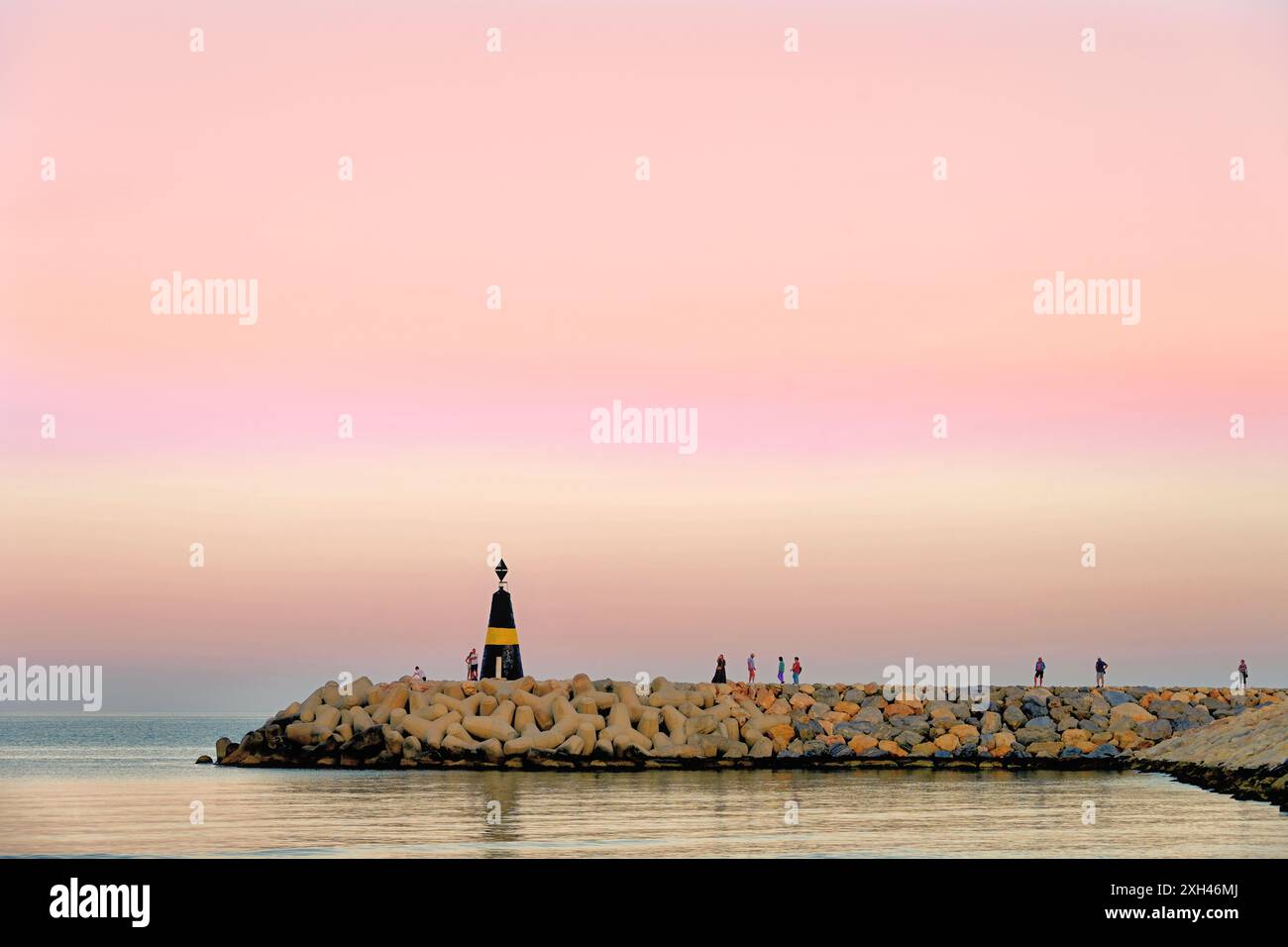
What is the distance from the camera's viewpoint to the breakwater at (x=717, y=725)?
36812mm

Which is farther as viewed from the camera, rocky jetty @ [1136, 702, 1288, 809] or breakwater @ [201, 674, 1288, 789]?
breakwater @ [201, 674, 1288, 789]

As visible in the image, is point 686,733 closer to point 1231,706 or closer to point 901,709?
point 901,709

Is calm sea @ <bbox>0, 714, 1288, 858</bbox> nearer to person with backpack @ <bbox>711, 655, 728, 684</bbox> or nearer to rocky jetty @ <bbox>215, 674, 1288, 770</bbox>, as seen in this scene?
rocky jetty @ <bbox>215, 674, 1288, 770</bbox>

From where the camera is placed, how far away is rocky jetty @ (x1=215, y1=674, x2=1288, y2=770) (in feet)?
121

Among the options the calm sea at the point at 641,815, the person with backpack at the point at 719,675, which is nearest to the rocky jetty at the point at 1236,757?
the calm sea at the point at 641,815

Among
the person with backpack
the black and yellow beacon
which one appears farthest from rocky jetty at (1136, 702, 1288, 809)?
the black and yellow beacon

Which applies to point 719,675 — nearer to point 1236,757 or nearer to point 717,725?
point 717,725

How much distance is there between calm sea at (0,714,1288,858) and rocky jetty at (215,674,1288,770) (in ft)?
4.21

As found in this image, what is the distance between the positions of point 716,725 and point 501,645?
565 centimetres

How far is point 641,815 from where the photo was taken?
26516 mm

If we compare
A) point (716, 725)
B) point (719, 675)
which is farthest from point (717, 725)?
point (719, 675)

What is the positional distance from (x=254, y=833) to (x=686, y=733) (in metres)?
14.4

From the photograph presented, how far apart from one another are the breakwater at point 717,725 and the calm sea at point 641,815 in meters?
1.27
